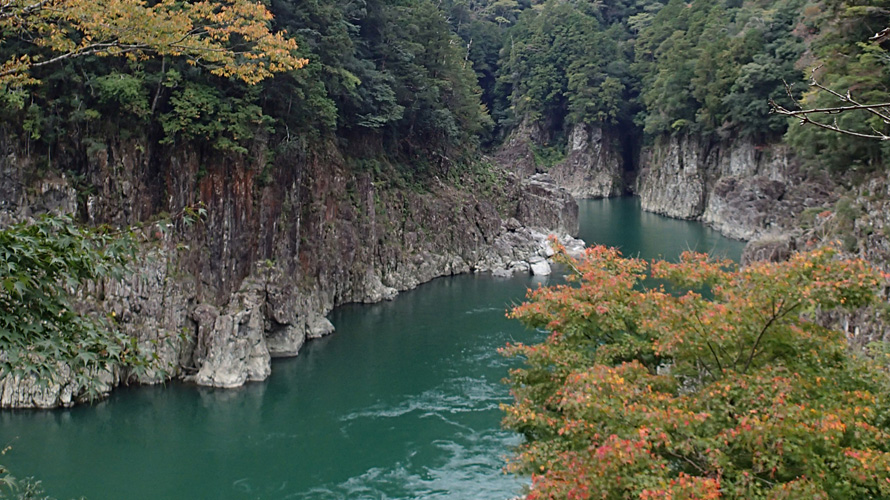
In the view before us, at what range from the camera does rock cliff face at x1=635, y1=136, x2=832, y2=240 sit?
144ft

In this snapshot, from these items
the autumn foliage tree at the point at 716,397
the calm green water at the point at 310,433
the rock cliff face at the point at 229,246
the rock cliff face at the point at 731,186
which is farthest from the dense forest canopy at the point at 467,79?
the calm green water at the point at 310,433

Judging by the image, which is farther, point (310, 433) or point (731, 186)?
point (731, 186)

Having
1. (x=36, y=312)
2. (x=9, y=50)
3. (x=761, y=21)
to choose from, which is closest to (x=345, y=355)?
(x=9, y=50)

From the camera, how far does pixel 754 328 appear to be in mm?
8922

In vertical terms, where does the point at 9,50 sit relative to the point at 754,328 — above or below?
above

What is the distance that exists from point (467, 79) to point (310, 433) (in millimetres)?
34723

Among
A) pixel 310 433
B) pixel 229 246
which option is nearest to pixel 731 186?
pixel 229 246

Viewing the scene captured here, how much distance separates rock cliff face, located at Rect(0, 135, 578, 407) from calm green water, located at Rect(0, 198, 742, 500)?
3.27ft

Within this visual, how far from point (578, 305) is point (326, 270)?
18.3 meters

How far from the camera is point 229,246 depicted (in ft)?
73.2

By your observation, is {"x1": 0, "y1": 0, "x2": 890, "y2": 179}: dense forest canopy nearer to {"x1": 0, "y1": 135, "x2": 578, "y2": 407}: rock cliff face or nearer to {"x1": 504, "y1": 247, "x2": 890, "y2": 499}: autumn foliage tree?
{"x1": 0, "y1": 135, "x2": 578, "y2": 407}: rock cliff face

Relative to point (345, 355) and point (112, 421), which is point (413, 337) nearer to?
point (345, 355)

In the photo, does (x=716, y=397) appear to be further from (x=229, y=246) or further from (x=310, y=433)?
(x=229, y=246)

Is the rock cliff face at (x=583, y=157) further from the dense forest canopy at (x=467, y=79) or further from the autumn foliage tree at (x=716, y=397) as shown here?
the autumn foliage tree at (x=716, y=397)
